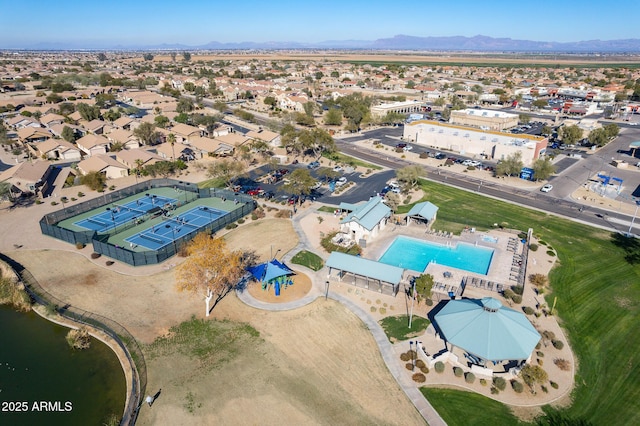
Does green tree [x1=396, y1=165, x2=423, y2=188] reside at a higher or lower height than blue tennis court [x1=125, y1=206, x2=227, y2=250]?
higher

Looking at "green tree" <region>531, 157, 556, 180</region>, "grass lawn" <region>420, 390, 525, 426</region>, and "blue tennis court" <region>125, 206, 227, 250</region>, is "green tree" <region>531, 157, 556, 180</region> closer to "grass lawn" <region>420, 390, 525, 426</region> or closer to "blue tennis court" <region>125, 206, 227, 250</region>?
"grass lawn" <region>420, 390, 525, 426</region>

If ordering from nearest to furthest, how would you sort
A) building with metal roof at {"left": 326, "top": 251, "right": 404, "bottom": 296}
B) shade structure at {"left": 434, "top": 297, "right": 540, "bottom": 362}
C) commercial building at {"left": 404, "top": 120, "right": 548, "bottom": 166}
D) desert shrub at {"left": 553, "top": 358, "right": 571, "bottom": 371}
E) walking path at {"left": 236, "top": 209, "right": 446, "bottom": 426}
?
walking path at {"left": 236, "top": 209, "right": 446, "bottom": 426}, shade structure at {"left": 434, "top": 297, "right": 540, "bottom": 362}, desert shrub at {"left": 553, "top": 358, "right": 571, "bottom": 371}, building with metal roof at {"left": 326, "top": 251, "right": 404, "bottom": 296}, commercial building at {"left": 404, "top": 120, "right": 548, "bottom": 166}

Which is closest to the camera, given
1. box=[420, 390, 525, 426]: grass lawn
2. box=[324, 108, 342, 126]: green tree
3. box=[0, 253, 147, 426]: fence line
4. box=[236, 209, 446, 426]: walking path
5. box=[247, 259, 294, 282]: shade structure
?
box=[420, 390, 525, 426]: grass lawn

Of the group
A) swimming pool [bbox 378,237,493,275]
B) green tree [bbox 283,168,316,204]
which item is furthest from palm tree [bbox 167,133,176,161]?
swimming pool [bbox 378,237,493,275]

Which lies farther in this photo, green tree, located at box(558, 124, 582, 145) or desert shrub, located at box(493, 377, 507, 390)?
green tree, located at box(558, 124, 582, 145)

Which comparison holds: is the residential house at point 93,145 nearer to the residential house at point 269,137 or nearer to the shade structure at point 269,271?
the residential house at point 269,137

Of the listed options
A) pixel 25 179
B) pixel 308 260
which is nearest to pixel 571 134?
pixel 308 260

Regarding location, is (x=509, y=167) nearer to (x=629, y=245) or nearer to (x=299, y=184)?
(x=629, y=245)
